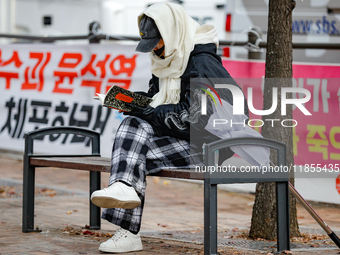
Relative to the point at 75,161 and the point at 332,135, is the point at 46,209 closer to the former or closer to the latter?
the point at 75,161

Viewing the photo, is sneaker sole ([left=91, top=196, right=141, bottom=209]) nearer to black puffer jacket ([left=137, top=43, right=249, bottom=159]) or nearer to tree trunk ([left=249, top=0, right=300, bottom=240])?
black puffer jacket ([left=137, top=43, right=249, bottom=159])

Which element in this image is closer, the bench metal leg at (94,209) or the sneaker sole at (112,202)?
the sneaker sole at (112,202)

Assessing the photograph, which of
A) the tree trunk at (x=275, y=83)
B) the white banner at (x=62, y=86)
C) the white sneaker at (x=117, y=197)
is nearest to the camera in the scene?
the white sneaker at (x=117, y=197)

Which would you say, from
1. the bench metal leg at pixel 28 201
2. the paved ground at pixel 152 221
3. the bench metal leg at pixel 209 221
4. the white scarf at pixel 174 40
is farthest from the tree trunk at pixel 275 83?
the bench metal leg at pixel 28 201

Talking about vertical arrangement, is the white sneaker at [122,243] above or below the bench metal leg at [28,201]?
below

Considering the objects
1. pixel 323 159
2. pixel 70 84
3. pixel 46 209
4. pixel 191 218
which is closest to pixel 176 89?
pixel 191 218

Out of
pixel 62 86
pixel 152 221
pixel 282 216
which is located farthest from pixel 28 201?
pixel 62 86

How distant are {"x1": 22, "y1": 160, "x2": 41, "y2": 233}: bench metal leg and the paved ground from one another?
0.09 metres

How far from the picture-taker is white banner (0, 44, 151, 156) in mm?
7438

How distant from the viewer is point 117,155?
3.43 m

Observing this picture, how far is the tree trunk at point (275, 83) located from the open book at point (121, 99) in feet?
3.73

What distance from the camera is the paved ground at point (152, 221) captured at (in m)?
3.73

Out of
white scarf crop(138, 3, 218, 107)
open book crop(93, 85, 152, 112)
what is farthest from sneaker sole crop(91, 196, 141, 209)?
white scarf crop(138, 3, 218, 107)

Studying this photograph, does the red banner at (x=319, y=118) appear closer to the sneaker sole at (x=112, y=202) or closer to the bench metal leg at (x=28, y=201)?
the bench metal leg at (x=28, y=201)
